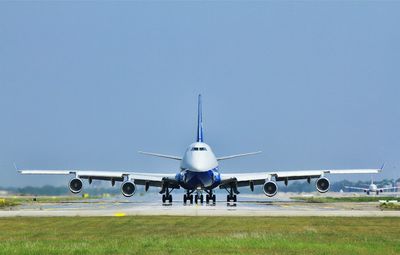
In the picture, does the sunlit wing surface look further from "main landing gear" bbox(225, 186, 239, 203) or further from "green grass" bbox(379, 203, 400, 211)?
"green grass" bbox(379, 203, 400, 211)

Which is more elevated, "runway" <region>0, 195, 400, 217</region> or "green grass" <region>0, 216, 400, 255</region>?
"runway" <region>0, 195, 400, 217</region>

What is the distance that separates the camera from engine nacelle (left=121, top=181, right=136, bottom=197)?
7269 cm

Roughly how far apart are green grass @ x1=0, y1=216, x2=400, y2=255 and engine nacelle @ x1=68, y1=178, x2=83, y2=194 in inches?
1176

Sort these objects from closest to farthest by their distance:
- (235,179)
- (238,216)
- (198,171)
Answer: (238,216)
(198,171)
(235,179)

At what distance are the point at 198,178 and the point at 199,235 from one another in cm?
3870

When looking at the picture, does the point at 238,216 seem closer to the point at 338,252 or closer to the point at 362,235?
the point at 362,235

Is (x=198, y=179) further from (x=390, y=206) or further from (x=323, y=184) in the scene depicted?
(x=390, y=206)

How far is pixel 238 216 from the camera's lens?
4478 cm

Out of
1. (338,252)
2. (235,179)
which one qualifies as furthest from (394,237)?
(235,179)

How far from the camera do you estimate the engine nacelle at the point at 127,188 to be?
7269 centimetres

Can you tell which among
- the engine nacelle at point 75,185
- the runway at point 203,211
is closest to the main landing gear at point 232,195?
the runway at point 203,211

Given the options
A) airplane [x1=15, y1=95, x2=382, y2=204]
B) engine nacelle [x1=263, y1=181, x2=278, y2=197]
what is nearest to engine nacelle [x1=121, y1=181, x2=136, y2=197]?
airplane [x1=15, y1=95, x2=382, y2=204]

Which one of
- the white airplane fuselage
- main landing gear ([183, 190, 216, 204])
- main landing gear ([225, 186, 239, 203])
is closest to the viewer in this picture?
the white airplane fuselage

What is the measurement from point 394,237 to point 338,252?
7191mm
